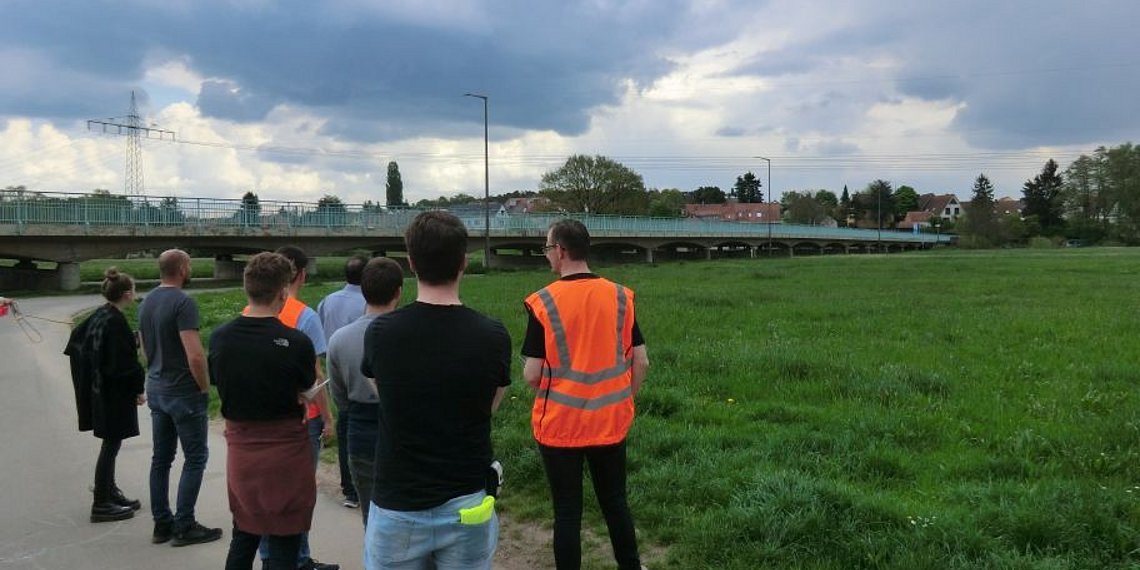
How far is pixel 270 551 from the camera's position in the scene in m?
3.46

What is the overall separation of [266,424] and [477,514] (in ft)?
4.83

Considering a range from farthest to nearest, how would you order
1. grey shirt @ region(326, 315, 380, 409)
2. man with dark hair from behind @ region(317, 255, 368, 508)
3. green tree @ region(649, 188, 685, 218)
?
green tree @ region(649, 188, 685, 218), man with dark hair from behind @ region(317, 255, 368, 508), grey shirt @ region(326, 315, 380, 409)

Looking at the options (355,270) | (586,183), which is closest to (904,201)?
(586,183)

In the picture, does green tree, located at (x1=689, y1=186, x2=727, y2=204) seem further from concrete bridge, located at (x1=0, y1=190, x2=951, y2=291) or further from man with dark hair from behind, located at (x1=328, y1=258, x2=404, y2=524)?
man with dark hair from behind, located at (x1=328, y1=258, x2=404, y2=524)

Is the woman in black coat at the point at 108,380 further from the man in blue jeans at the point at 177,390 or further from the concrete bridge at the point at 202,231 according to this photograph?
the concrete bridge at the point at 202,231

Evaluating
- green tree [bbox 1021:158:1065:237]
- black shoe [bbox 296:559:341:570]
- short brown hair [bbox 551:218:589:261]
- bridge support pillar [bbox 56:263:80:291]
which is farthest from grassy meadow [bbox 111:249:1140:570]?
green tree [bbox 1021:158:1065:237]

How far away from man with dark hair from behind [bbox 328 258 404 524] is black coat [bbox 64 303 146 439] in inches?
84.0

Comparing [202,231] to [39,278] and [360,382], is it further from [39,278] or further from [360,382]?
[360,382]

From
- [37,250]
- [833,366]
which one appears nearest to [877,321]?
[833,366]

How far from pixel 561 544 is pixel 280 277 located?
6.04 ft

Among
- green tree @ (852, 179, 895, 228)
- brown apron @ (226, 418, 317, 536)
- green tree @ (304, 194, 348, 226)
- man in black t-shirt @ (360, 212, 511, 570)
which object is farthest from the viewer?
green tree @ (852, 179, 895, 228)

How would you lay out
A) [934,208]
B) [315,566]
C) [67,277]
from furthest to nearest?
[934,208]
[67,277]
[315,566]

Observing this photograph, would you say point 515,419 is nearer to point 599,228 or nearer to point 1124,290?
point 1124,290

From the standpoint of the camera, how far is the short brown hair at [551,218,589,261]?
11.8 feet
